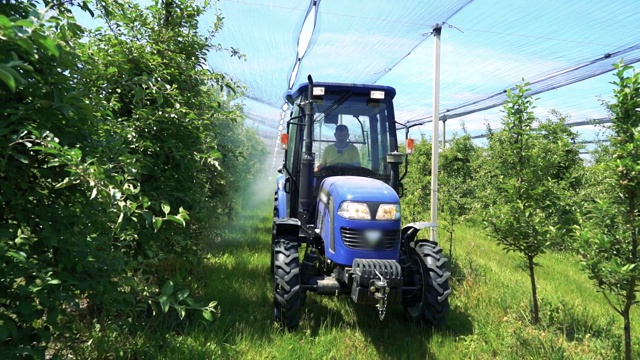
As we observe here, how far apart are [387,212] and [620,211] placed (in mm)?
1709

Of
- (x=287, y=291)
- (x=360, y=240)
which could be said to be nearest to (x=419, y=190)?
(x=360, y=240)

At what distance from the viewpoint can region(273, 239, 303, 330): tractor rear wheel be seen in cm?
329

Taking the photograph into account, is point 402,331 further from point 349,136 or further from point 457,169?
point 457,169

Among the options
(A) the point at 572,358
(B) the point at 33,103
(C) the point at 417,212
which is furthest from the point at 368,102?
(C) the point at 417,212

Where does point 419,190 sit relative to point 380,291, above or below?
above

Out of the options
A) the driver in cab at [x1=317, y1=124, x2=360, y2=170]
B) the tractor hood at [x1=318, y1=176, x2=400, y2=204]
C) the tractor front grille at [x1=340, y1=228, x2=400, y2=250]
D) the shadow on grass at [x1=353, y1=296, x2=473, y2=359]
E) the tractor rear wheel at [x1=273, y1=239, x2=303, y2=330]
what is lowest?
the shadow on grass at [x1=353, y1=296, x2=473, y2=359]

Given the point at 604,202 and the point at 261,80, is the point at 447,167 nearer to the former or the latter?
the point at 261,80

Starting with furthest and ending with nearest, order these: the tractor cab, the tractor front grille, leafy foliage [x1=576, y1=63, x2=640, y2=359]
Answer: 1. the tractor cab
2. the tractor front grille
3. leafy foliage [x1=576, y1=63, x2=640, y2=359]

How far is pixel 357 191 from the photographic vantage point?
11.4 feet

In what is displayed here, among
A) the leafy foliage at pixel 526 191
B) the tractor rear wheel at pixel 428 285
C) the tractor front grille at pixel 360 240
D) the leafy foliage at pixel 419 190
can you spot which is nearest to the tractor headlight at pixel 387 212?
the tractor front grille at pixel 360 240

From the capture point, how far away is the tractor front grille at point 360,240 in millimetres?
3373

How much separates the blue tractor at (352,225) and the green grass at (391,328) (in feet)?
0.83

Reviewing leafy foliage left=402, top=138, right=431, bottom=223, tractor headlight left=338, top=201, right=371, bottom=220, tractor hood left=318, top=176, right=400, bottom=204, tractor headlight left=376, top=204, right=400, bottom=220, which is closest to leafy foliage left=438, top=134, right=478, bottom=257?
leafy foliage left=402, top=138, right=431, bottom=223

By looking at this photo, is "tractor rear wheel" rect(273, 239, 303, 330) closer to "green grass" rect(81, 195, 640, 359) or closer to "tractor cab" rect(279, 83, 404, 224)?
A: "green grass" rect(81, 195, 640, 359)
